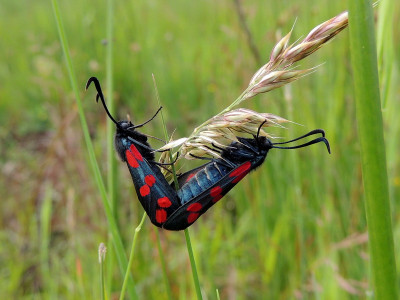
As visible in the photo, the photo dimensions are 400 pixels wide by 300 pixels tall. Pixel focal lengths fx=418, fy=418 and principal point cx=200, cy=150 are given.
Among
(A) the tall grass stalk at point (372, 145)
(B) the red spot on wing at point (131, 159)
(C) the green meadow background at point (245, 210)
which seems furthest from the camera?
(C) the green meadow background at point (245, 210)

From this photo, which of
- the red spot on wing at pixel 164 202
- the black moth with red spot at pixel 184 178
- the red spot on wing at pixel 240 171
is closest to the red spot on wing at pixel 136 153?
the black moth with red spot at pixel 184 178

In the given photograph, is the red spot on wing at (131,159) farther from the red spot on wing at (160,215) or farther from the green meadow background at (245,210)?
the green meadow background at (245,210)

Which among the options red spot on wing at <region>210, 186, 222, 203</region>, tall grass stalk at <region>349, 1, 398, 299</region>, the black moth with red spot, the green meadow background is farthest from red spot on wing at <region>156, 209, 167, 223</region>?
tall grass stalk at <region>349, 1, 398, 299</region>

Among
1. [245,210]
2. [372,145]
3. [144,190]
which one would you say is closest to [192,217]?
[144,190]

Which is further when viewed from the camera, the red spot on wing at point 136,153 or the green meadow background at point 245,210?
the green meadow background at point 245,210

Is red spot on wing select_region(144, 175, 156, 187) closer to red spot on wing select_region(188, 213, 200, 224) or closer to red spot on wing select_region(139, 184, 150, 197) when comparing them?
red spot on wing select_region(139, 184, 150, 197)

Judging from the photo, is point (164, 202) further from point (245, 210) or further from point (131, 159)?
point (245, 210)

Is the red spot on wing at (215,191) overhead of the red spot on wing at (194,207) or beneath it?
overhead
